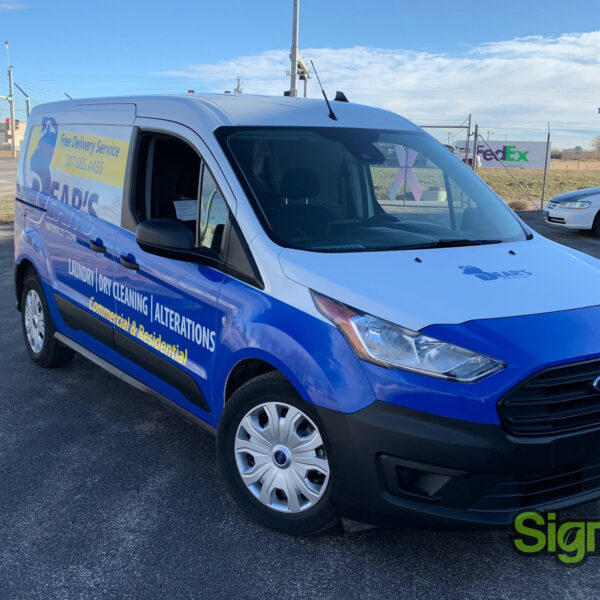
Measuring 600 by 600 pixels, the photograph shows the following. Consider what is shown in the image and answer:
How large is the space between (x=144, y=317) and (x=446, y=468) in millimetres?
1953

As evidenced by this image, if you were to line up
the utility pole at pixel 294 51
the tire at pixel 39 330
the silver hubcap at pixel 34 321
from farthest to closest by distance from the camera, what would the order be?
the utility pole at pixel 294 51
the silver hubcap at pixel 34 321
the tire at pixel 39 330

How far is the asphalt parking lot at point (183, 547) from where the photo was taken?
2.69m

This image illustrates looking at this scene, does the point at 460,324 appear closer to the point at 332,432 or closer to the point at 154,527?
the point at 332,432

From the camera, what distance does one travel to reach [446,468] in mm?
2500

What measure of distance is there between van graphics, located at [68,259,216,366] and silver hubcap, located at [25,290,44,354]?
2.96 feet

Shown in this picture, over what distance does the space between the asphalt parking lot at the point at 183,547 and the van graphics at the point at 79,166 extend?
1441mm

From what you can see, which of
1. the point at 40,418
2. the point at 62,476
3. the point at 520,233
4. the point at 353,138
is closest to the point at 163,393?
the point at 62,476

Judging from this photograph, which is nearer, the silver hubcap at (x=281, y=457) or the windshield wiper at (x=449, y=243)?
the silver hubcap at (x=281, y=457)

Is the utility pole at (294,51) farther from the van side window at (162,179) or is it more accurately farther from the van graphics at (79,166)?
the van side window at (162,179)

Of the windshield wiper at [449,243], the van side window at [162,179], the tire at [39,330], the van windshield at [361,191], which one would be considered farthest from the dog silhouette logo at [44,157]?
the windshield wiper at [449,243]

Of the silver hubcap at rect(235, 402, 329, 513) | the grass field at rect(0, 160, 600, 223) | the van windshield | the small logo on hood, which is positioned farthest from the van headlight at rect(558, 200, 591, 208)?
the silver hubcap at rect(235, 402, 329, 513)

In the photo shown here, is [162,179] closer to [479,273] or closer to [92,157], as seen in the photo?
[92,157]

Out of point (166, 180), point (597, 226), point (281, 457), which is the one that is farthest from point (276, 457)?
point (597, 226)

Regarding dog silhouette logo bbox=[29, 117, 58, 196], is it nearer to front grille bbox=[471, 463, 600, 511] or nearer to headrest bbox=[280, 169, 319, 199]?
headrest bbox=[280, 169, 319, 199]
